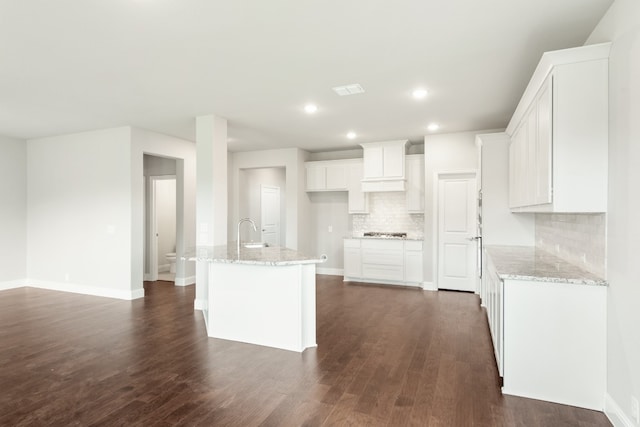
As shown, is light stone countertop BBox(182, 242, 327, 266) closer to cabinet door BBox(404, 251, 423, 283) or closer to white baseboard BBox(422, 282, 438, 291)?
cabinet door BBox(404, 251, 423, 283)

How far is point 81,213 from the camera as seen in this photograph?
6.18 meters

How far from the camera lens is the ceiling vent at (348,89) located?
3883 mm

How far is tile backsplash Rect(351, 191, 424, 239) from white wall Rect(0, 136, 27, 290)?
637cm

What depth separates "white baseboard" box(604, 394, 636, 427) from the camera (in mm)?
2112

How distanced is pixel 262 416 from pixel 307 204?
18.5 feet

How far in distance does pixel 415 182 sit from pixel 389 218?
967 millimetres

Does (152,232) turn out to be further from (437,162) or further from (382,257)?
(437,162)

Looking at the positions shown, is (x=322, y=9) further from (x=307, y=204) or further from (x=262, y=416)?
(x=307, y=204)

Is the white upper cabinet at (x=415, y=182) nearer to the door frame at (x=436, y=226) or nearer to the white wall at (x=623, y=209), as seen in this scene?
the door frame at (x=436, y=226)

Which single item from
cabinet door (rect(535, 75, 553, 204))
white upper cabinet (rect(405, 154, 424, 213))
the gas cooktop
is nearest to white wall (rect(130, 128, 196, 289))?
the gas cooktop

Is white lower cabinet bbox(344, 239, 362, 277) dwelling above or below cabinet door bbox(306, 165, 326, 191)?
below

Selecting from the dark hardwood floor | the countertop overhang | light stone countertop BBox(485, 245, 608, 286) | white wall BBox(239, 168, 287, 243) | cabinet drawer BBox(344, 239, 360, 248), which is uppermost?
white wall BBox(239, 168, 287, 243)

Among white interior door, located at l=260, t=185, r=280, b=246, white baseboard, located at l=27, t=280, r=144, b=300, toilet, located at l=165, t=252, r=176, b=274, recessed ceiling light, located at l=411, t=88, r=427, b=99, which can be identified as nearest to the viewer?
recessed ceiling light, located at l=411, t=88, r=427, b=99

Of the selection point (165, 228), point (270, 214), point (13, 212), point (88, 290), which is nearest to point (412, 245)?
point (270, 214)
